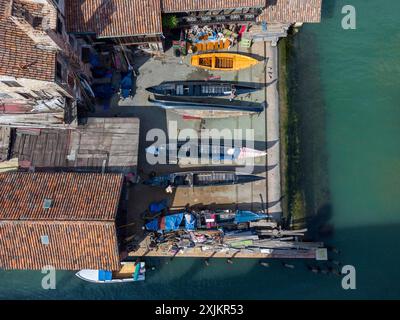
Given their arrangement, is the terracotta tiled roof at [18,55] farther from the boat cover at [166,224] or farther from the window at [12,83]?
the boat cover at [166,224]

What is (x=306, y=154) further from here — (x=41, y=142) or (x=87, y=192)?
(x=41, y=142)

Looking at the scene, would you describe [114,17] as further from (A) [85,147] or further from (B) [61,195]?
(B) [61,195]

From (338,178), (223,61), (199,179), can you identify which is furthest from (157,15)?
(338,178)

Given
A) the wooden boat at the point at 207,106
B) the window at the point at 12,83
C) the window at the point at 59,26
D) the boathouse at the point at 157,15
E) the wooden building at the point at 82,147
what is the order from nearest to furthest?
the window at the point at 12,83 → the window at the point at 59,26 → the boathouse at the point at 157,15 → the wooden building at the point at 82,147 → the wooden boat at the point at 207,106

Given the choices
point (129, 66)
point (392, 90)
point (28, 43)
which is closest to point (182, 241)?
point (129, 66)

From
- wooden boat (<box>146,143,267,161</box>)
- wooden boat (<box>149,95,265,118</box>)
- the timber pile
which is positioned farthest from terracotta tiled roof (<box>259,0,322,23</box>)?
the timber pile

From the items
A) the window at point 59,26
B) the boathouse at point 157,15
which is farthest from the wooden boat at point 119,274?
the boathouse at point 157,15

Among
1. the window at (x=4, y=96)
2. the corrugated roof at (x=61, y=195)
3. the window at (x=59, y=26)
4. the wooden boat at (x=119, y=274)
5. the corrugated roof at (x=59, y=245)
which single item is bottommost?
the wooden boat at (x=119, y=274)

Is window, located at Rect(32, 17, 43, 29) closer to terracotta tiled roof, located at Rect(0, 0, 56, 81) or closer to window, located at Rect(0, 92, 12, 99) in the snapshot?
terracotta tiled roof, located at Rect(0, 0, 56, 81)
